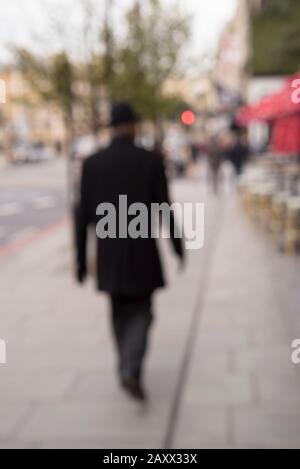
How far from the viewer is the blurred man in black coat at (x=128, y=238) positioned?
3.55 metres

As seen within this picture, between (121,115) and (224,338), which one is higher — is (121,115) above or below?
above

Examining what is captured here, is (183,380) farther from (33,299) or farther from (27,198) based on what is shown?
(27,198)

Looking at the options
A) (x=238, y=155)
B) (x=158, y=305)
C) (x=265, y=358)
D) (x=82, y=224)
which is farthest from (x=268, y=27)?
(x=82, y=224)

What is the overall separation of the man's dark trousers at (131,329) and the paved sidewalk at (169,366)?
24 cm

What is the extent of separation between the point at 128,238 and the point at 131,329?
1.89ft

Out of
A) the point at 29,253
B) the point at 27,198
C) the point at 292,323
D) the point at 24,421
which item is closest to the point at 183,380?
the point at 24,421

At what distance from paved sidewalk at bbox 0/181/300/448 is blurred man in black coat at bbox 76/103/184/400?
360 millimetres

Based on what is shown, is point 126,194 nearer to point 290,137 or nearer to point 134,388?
point 134,388

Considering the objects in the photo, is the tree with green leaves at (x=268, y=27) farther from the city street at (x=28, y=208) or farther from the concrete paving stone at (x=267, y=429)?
the concrete paving stone at (x=267, y=429)

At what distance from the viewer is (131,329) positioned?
3.75 m

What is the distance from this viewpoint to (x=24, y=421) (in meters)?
3.53

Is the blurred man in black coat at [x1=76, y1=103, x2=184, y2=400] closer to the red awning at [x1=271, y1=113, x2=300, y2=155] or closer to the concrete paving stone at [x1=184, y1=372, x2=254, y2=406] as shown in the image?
the concrete paving stone at [x1=184, y1=372, x2=254, y2=406]

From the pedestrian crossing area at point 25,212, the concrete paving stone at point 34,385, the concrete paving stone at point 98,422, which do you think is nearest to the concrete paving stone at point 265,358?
the concrete paving stone at point 98,422

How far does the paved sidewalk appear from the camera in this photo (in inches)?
132
